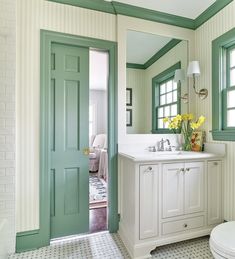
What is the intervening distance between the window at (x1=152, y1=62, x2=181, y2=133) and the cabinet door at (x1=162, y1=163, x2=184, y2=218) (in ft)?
2.21

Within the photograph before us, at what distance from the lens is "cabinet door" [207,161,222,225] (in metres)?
2.05

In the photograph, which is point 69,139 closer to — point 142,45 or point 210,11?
point 142,45

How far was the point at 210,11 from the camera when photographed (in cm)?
227

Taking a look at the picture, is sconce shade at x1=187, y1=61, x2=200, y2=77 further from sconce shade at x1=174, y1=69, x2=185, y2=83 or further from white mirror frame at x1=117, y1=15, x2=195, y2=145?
white mirror frame at x1=117, y1=15, x2=195, y2=145

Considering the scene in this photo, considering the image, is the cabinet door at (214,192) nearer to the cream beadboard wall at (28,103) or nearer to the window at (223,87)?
the window at (223,87)

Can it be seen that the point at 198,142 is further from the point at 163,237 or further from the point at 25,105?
the point at 25,105

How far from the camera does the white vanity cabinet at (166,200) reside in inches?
68.9

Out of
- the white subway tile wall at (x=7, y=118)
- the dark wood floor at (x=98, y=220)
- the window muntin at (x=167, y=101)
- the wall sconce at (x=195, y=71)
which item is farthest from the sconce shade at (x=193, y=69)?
the dark wood floor at (x=98, y=220)

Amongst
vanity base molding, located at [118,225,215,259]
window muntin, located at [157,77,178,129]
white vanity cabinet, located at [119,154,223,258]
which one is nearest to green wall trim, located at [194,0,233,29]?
window muntin, located at [157,77,178,129]

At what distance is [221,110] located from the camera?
220cm

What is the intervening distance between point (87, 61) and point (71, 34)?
1.03 feet

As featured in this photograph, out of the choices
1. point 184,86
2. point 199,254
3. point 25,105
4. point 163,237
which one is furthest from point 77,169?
point 184,86

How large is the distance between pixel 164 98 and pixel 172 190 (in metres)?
1.20

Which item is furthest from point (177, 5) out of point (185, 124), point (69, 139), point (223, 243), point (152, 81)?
point (223, 243)
